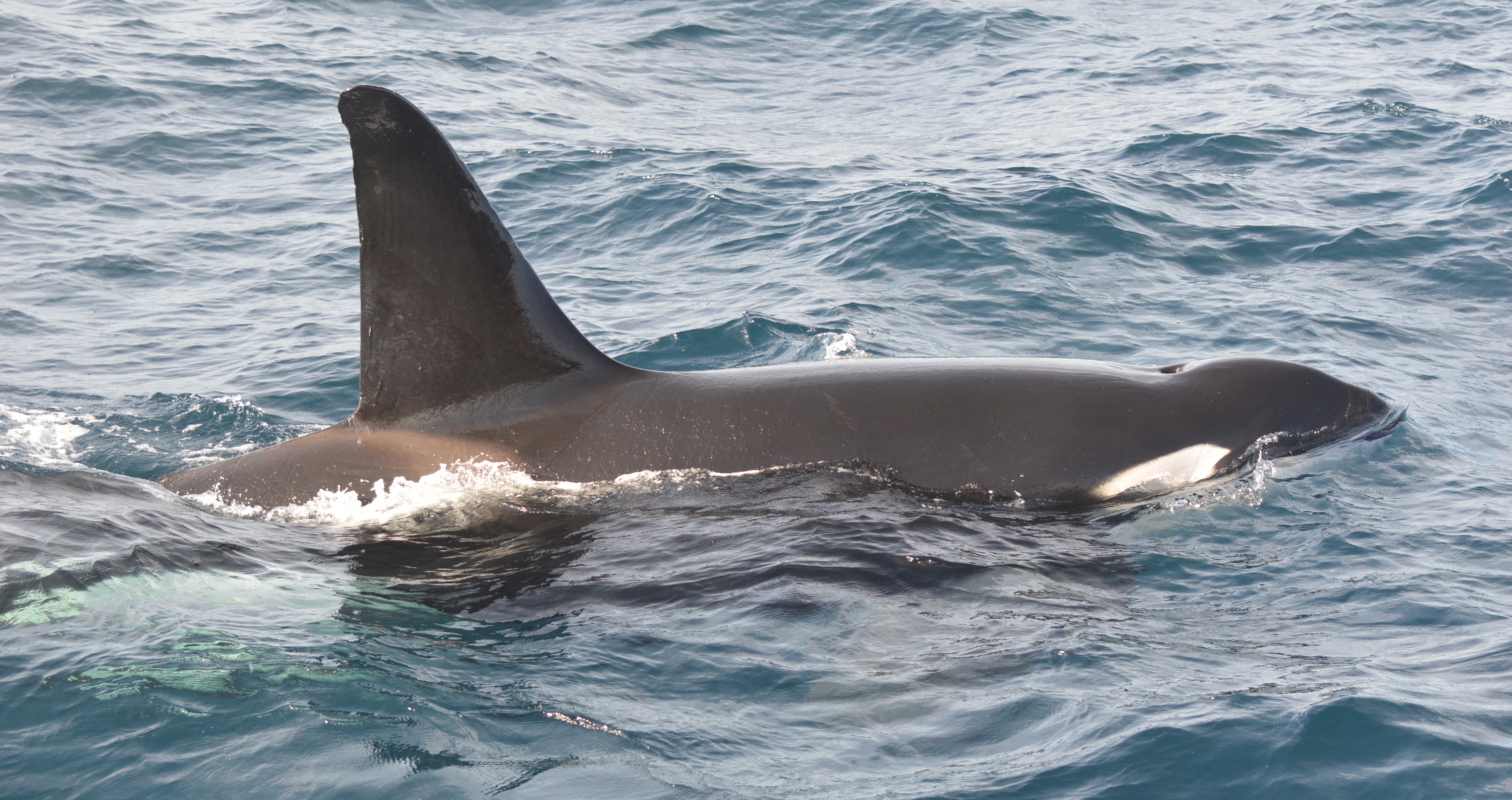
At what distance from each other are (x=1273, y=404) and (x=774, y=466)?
342 cm

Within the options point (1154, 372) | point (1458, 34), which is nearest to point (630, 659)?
point (1154, 372)

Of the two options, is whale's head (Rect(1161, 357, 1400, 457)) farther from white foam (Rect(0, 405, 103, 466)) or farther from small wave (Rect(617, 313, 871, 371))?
white foam (Rect(0, 405, 103, 466))

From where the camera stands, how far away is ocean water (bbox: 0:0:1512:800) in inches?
216

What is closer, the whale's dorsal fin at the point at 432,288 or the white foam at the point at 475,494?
the whale's dorsal fin at the point at 432,288

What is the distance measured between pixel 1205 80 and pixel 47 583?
2527 centimetres

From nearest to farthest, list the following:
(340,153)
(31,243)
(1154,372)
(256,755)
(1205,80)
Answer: (256,755)
(1154,372)
(31,243)
(340,153)
(1205,80)

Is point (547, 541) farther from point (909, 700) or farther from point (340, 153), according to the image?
point (340, 153)

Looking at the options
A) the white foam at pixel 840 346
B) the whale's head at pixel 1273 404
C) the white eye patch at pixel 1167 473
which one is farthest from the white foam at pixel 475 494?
the white foam at pixel 840 346

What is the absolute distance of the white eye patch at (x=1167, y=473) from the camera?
7.70 meters

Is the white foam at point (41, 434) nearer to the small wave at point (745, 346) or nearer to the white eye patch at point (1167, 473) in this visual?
the small wave at point (745, 346)

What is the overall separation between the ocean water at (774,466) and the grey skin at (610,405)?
0.20 metres

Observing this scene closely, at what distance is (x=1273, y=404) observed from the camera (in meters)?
8.20

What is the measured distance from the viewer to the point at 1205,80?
86.6ft

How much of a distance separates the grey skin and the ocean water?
0.67 feet
